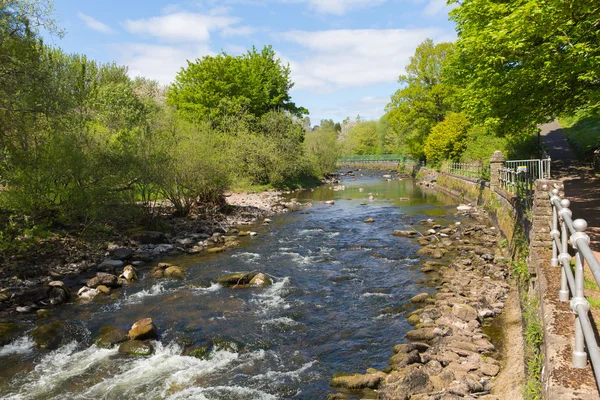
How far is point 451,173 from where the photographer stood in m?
40.9

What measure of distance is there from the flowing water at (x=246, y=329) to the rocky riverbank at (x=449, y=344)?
496 millimetres

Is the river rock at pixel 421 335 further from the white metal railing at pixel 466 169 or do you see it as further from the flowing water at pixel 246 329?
the white metal railing at pixel 466 169

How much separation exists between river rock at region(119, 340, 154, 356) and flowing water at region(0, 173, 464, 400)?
0.19m

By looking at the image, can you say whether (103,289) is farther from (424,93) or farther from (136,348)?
(424,93)

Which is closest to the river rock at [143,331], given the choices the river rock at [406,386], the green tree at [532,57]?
the river rock at [406,386]

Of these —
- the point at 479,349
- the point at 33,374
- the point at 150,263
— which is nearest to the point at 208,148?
the point at 150,263

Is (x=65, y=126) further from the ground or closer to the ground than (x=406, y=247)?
further from the ground

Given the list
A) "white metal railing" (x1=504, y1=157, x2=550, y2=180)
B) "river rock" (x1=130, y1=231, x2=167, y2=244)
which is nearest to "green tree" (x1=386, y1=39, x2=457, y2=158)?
"white metal railing" (x1=504, y1=157, x2=550, y2=180)

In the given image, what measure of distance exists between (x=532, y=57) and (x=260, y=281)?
1089 centimetres

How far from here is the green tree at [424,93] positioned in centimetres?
4956

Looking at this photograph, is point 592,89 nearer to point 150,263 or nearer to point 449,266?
point 449,266

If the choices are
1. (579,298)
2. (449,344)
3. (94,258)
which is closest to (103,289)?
(94,258)

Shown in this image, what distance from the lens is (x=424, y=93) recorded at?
166ft

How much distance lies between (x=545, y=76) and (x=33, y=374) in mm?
14873
